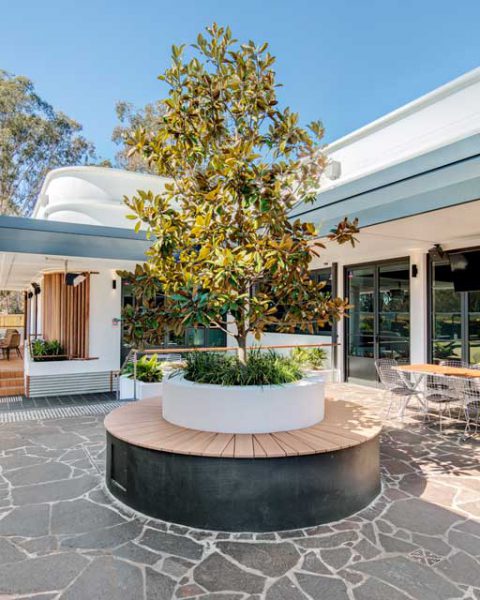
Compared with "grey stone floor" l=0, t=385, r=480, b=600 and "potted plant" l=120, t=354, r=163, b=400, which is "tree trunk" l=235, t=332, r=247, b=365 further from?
"potted plant" l=120, t=354, r=163, b=400

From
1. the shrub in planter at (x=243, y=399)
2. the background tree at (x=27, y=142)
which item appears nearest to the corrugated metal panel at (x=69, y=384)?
the shrub in planter at (x=243, y=399)

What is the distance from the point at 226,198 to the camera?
410 cm

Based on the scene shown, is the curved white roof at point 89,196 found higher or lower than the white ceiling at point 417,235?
higher

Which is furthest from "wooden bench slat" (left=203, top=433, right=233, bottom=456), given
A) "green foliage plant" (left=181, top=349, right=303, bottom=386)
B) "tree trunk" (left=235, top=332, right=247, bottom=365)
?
"tree trunk" (left=235, top=332, right=247, bottom=365)

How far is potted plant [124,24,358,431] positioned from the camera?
3.82 meters

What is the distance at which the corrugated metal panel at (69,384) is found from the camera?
9008mm

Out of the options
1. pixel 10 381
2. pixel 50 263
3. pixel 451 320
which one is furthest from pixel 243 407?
pixel 10 381

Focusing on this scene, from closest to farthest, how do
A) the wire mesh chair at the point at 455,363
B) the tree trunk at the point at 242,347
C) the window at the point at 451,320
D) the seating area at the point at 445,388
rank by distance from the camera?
the tree trunk at the point at 242,347 < the seating area at the point at 445,388 < the wire mesh chair at the point at 455,363 < the window at the point at 451,320

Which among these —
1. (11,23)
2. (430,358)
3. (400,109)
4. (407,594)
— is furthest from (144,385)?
(11,23)

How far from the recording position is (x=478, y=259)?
7234 mm

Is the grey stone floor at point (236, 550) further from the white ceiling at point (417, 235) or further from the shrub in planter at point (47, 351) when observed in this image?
the shrub in planter at point (47, 351)

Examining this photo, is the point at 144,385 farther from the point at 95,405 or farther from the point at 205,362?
the point at 205,362

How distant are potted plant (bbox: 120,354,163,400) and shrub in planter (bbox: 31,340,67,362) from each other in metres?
1.91

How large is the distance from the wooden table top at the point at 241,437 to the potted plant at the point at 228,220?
167 mm
